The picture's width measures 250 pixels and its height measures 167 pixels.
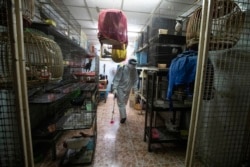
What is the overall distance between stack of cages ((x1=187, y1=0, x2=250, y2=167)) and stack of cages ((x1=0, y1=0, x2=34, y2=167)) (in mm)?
1438

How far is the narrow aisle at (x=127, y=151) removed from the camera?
189 centimetres

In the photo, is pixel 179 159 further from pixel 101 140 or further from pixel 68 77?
pixel 68 77

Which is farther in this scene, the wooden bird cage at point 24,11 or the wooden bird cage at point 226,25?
the wooden bird cage at point 226,25

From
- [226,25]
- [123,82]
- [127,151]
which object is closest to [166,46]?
[123,82]

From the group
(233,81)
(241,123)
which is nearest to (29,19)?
(233,81)

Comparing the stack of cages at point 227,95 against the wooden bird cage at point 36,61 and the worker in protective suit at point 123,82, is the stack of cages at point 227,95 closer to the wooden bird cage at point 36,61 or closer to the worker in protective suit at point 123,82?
the wooden bird cage at point 36,61

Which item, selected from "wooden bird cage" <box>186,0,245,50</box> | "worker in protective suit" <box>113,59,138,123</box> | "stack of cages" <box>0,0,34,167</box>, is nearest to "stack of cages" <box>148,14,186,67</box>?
"worker in protective suit" <box>113,59,138,123</box>

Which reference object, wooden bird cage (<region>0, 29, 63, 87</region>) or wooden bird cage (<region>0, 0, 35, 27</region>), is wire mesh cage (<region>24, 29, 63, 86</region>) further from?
wooden bird cage (<region>0, 0, 35, 27</region>)

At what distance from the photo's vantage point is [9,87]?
37.5 inches

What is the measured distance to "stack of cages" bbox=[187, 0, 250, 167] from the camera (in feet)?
4.19

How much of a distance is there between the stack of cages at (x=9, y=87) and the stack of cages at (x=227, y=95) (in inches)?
56.6

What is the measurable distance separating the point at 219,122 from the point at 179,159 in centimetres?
82

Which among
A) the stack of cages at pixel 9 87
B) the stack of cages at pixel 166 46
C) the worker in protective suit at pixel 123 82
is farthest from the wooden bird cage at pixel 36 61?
the worker in protective suit at pixel 123 82

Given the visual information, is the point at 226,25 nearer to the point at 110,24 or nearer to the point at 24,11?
the point at 110,24
